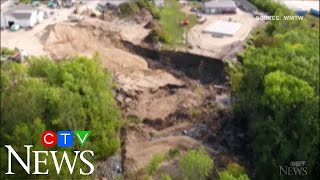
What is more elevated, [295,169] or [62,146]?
[62,146]

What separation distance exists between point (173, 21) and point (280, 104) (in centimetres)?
1888

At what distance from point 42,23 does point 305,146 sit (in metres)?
24.5

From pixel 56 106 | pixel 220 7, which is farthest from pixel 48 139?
pixel 220 7

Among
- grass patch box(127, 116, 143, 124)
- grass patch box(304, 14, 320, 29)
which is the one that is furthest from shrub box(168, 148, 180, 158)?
grass patch box(304, 14, 320, 29)

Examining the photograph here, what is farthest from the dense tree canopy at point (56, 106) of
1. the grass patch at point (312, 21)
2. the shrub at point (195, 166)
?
the grass patch at point (312, 21)

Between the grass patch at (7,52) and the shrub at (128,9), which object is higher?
the shrub at (128,9)

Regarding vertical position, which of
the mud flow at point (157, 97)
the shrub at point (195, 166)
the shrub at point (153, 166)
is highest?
the shrub at point (195, 166)

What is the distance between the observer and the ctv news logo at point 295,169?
17.9m

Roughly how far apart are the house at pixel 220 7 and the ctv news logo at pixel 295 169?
2195 cm

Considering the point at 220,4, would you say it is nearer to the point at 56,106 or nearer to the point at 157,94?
the point at 157,94

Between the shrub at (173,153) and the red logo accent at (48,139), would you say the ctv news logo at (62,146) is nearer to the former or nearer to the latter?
the red logo accent at (48,139)

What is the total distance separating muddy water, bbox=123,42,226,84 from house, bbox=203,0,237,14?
865cm

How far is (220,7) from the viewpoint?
124 feet

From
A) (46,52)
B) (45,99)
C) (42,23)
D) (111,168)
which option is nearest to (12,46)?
(46,52)
